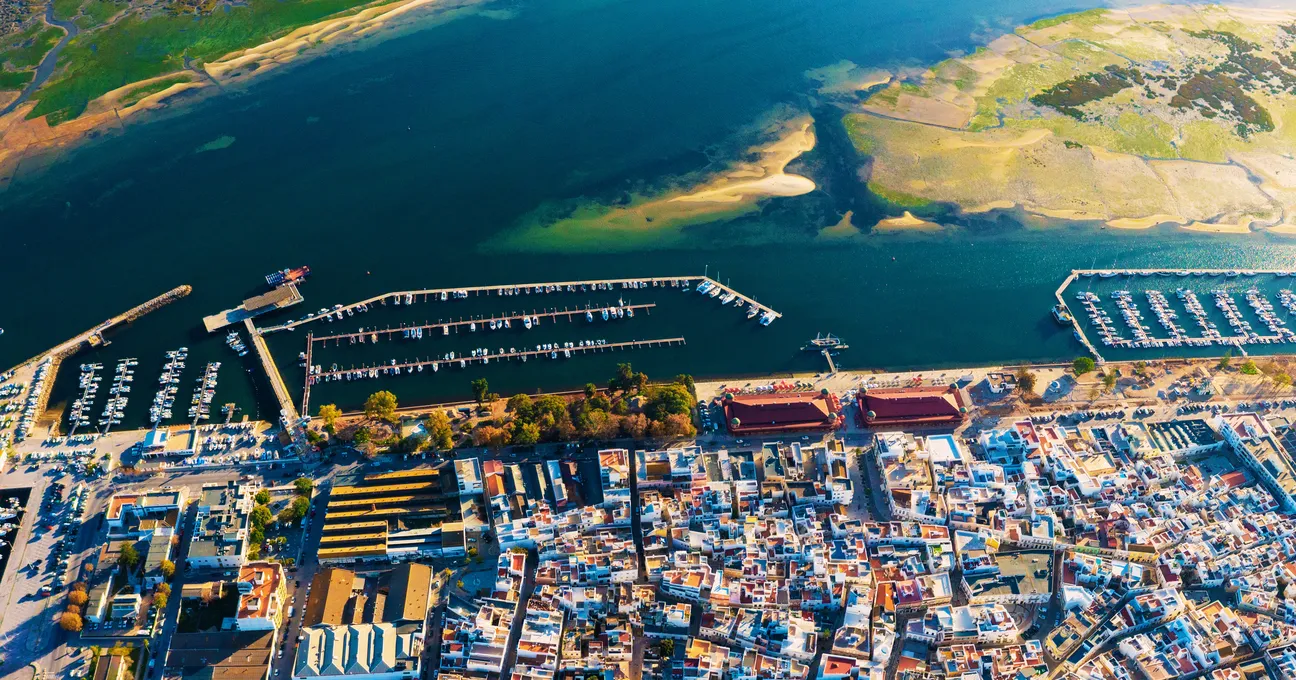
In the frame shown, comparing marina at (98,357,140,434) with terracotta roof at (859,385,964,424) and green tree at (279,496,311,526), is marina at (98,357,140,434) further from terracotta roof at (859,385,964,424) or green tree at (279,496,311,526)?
terracotta roof at (859,385,964,424)

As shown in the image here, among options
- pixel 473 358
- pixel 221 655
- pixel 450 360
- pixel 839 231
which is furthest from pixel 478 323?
pixel 839 231

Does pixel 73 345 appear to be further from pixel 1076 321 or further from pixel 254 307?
pixel 1076 321

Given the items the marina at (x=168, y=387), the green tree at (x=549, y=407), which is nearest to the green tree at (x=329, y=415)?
the marina at (x=168, y=387)

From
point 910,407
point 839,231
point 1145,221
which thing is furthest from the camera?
point 1145,221

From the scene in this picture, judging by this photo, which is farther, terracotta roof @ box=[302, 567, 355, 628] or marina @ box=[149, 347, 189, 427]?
marina @ box=[149, 347, 189, 427]

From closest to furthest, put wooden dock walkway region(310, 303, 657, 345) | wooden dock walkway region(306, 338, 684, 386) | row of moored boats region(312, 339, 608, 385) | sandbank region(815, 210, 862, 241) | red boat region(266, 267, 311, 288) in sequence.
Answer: row of moored boats region(312, 339, 608, 385) < wooden dock walkway region(306, 338, 684, 386) < wooden dock walkway region(310, 303, 657, 345) < red boat region(266, 267, 311, 288) < sandbank region(815, 210, 862, 241)

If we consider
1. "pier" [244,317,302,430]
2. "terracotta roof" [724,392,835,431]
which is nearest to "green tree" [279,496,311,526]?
"pier" [244,317,302,430]

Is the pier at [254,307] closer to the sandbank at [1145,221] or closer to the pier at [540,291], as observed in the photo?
the pier at [540,291]

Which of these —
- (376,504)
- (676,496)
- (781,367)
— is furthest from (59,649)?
(781,367)
